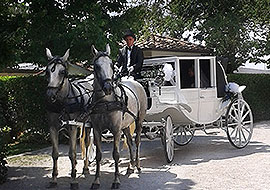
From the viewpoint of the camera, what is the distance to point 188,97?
9273mm

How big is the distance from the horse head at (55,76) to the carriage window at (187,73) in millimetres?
3994

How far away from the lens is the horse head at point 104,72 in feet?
19.3

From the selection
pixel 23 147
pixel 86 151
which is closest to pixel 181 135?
pixel 86 151

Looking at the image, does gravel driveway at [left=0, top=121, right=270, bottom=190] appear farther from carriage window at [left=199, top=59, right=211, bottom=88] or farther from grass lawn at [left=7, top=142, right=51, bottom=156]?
carriage window at [left=199, top=59, right=211, bottom=88]

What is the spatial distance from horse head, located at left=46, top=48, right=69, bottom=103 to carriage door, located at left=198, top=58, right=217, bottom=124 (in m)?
4.28

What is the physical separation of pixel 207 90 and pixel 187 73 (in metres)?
0.67

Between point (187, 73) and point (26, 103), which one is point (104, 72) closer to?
point (187, 73)

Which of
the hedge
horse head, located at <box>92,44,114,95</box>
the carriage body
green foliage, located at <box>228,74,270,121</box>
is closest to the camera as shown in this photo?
horse head, located at <box>92,44,114,95</box>

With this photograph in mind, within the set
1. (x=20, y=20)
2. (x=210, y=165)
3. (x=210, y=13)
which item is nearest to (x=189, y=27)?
(x=210, y=13)

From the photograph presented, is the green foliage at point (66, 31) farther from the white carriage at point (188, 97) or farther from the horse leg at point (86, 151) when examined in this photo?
the horse leg at point (86, 151)

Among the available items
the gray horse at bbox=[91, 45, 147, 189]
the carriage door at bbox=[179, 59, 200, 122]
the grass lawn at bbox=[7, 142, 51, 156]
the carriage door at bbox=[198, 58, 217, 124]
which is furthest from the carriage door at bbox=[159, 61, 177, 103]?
the grass lawn at bbox=[7, 142, 51, 156]

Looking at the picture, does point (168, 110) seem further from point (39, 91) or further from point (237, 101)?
point (39, 91)

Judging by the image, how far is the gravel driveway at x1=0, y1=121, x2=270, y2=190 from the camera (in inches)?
260

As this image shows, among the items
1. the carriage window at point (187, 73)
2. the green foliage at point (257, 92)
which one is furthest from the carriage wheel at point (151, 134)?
the green foliage at point (257, 92)
